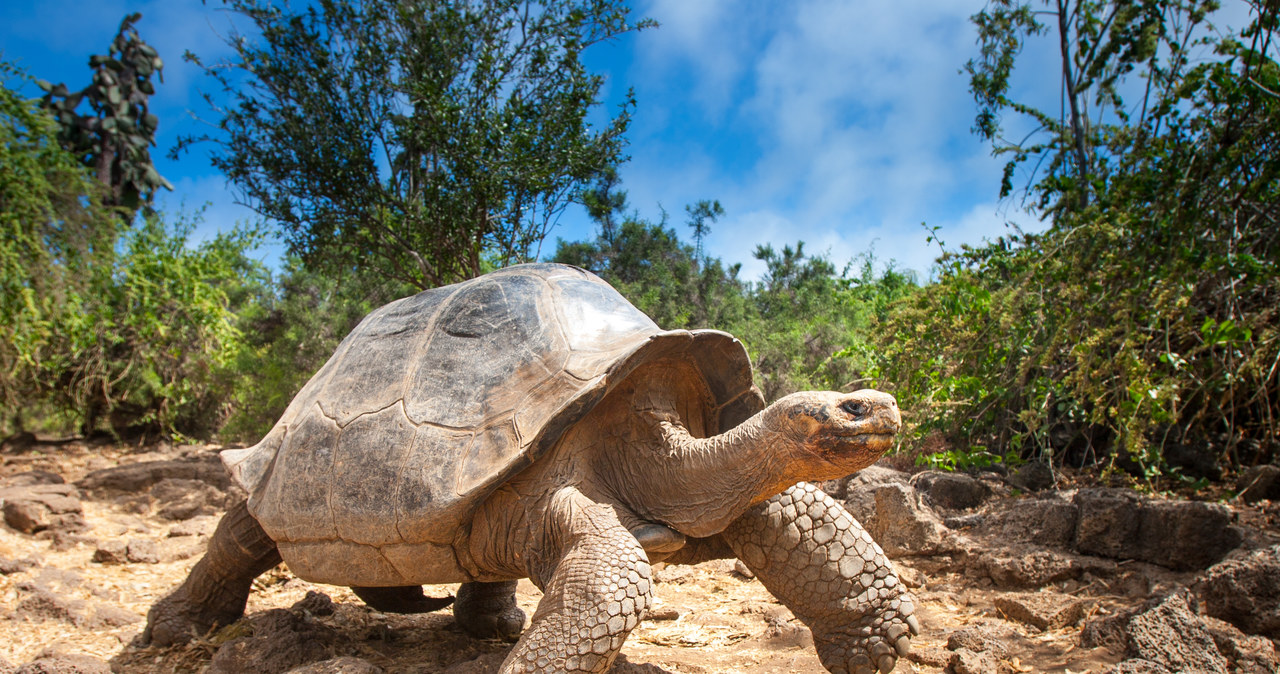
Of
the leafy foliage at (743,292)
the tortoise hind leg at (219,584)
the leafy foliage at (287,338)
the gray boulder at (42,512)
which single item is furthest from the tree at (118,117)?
the tortoise hind leg at (219,584)

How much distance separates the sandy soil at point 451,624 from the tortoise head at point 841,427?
43.8 inches

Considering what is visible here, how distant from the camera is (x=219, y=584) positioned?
3.46 metres

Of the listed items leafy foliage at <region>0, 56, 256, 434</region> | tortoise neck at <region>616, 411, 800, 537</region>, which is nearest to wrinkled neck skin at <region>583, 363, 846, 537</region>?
tortoise neck at <region>616, 411, 800, 537</region>

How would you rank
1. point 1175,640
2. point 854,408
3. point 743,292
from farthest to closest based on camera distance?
1. point 743,292
2. point 1175,640
3. point 854,408

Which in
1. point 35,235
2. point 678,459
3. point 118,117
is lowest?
point 678,459

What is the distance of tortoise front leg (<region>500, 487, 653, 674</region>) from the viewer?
2.06 metres

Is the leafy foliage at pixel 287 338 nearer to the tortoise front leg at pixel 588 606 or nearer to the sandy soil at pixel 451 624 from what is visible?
the sandy soil at pixel 451 624

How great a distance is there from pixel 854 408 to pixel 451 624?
274 centimetres

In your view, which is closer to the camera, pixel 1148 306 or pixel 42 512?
pixel 1148 306

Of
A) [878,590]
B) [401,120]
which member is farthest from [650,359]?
[401,120]

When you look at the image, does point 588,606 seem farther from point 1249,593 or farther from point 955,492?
point 955,492

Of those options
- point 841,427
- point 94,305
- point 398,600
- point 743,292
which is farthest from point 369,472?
point 743,292

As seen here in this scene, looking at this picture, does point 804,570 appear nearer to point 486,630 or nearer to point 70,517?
point 486,630

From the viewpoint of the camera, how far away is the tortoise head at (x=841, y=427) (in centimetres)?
215
